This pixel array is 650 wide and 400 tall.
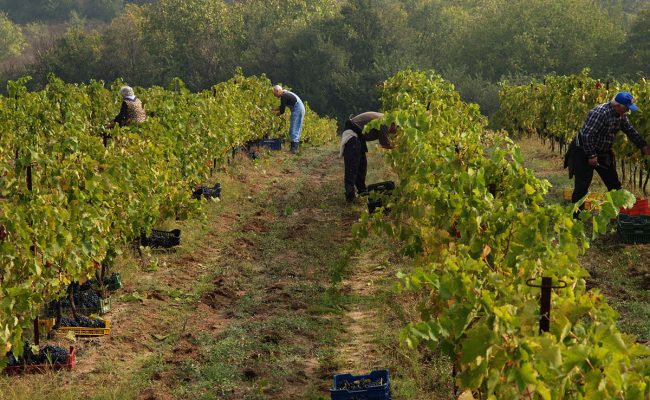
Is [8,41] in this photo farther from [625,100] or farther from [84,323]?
[84,323]

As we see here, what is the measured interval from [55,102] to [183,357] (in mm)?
12010

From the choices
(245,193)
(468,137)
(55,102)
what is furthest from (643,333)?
(55,102)

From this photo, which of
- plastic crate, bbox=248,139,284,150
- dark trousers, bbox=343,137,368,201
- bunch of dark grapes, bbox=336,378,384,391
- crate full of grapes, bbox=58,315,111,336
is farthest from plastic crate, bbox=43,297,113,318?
plastic crate, bbox=248,139,284,150

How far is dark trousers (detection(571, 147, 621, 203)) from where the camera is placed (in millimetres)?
9609

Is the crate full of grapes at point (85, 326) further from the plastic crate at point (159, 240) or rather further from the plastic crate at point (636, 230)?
the plastic crate at point (636, 230)

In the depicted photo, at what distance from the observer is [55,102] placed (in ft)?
57.0

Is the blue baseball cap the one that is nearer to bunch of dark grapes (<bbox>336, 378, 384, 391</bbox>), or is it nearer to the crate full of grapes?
bunch of dark grapes (<bbox>336, 378, 384, 391</bbox>)

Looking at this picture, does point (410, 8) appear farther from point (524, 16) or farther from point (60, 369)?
point (60, 369)

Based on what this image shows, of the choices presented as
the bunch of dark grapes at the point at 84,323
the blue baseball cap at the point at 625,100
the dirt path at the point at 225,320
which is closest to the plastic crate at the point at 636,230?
the blue baseball cap at the point at 625,100

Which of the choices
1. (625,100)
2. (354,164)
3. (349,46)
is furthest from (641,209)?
(349,46)

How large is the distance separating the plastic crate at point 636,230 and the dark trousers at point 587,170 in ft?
1.83

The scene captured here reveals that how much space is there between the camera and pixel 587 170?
378 inches

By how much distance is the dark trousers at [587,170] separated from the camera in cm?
961

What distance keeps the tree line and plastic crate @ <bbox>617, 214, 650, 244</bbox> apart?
25992 mm
